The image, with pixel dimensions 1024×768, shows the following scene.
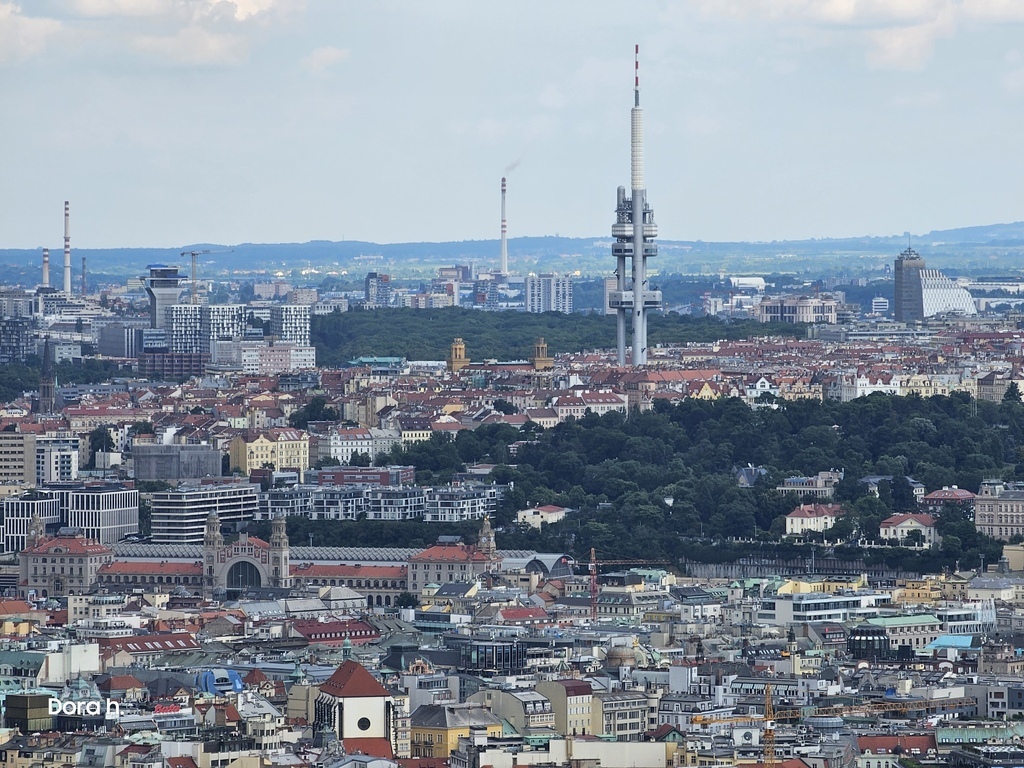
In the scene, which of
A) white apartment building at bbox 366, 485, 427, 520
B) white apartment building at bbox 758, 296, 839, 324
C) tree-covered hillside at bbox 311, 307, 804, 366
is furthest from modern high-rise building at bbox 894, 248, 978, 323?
white apartment building at bbox 366, 485, 427, 520

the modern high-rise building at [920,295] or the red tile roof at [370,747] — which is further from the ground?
the modern high-rise building at [920,295]

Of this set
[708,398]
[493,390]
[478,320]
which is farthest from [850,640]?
[478,320]

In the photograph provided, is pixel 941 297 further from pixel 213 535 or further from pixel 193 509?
pixel 213 535

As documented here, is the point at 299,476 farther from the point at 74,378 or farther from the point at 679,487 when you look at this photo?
the point at 74,378

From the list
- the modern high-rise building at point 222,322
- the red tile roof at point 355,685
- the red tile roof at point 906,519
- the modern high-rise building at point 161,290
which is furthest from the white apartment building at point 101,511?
the modern high-rise building at point 161,290

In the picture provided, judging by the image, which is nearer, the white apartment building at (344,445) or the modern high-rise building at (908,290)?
the white apartment building at (344,445)

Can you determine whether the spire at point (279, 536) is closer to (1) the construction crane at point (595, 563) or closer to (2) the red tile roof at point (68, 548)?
(2) the red tile roof at point (68, 548)

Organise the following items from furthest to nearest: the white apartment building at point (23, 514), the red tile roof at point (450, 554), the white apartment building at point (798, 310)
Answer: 1. the white apartment building at point (798, 310)
2. the white apartment building at point (23, 514)
3. the red tile roof at point (450, 554)
